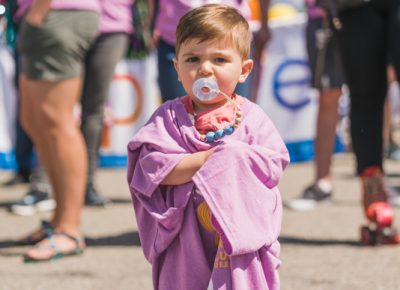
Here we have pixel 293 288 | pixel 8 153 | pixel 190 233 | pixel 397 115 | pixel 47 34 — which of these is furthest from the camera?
pixel 397 115

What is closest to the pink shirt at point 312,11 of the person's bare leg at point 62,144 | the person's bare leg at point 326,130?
the person's bare leg at point 326,130

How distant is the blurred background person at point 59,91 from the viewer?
4527 mm

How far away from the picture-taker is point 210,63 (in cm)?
273

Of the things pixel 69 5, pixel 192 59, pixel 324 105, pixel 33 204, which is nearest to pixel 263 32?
pixel 324 105

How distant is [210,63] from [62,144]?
2.06 meters

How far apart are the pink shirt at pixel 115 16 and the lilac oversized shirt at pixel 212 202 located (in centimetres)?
299

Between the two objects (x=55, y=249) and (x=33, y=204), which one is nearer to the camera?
(x=55, y=249)

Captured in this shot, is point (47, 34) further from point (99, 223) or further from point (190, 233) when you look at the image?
point (190, 233)

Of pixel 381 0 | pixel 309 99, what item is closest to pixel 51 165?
pixel 381 0

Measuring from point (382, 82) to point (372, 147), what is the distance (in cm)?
31

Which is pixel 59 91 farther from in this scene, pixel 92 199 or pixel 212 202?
pixel 212 202

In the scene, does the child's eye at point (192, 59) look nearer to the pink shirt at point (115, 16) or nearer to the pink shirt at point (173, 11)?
the pink shirt at point (173, 11)

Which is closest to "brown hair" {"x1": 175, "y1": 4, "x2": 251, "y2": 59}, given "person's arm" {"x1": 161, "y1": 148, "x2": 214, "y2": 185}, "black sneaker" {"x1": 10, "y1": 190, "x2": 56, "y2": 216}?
"person's arm" {"x1": 161, "y1": 148, "x2": 214, "y2": 185}

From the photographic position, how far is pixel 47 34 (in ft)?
14.8
